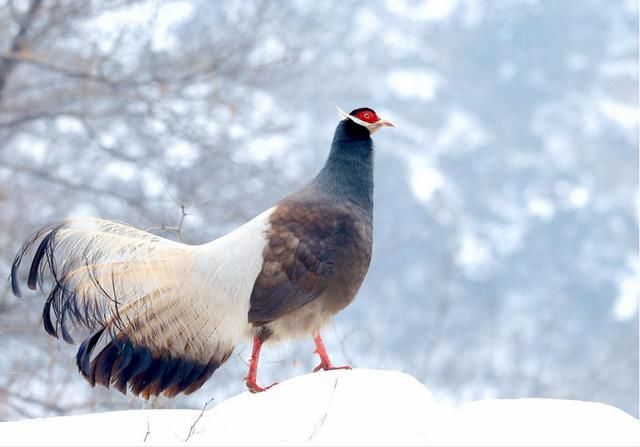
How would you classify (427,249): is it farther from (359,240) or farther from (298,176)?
(359,240)

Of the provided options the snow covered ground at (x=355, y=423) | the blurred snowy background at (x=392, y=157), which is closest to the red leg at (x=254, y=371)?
the snow covered ground at (x=355, y=423)

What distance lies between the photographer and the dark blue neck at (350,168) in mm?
6523

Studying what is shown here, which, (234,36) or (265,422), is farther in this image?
(234,36)

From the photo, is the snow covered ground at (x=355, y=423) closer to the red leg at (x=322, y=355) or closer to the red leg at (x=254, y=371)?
the red leg at (x=254, y=371)

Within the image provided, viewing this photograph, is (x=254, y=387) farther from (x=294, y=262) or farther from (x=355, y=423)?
(x=355, y=423)

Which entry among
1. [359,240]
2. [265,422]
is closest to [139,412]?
[265,422]

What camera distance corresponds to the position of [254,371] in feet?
19.9

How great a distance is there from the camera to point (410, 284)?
4912cm

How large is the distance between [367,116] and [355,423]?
2.51 meters

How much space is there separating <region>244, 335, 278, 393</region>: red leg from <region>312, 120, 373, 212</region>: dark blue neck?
3.15ft

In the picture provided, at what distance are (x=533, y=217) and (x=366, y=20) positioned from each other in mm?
20815

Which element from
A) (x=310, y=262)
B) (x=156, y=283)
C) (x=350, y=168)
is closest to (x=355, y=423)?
(x=310, y=262)

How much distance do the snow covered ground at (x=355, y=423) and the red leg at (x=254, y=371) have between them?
1.76ft

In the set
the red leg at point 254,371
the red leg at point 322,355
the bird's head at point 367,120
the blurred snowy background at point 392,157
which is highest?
the bird's head at point 367,120
